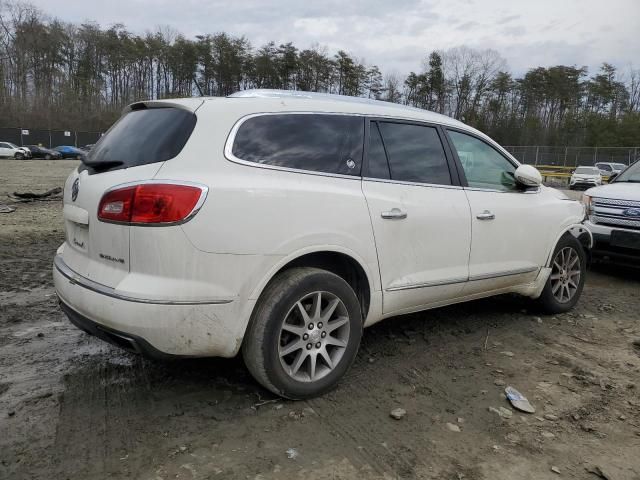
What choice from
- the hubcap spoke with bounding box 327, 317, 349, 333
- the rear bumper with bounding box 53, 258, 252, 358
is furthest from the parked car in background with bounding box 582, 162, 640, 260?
the rear bumper with bounding box 53, 258, 252, 358

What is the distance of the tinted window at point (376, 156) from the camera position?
3.42m

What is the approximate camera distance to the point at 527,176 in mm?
4352

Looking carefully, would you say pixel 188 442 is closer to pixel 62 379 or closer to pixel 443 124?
pixel 62 379

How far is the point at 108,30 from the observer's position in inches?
2916

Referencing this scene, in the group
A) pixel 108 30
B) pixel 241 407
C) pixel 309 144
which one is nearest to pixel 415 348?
pixel 241 407

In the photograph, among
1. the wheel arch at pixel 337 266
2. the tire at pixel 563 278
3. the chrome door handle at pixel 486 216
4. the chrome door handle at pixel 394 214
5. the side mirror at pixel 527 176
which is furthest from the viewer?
the tire at pixel 563 278

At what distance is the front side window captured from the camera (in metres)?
4.10

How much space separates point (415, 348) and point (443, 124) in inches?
68.1

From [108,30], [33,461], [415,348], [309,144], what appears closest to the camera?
[33,461]

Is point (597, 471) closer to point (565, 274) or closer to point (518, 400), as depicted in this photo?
point (518, 400)

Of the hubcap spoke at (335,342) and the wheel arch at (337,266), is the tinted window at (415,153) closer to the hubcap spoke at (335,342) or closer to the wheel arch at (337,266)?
the wheel arch at (337,266)

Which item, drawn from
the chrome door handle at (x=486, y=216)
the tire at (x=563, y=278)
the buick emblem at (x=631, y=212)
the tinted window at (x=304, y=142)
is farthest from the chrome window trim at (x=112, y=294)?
the buick emblem at (x=631, y=212)

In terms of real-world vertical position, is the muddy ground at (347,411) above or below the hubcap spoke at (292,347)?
below

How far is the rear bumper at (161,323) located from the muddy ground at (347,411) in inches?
17.8
